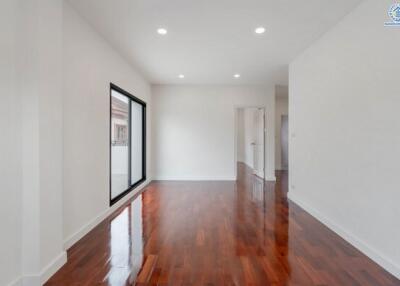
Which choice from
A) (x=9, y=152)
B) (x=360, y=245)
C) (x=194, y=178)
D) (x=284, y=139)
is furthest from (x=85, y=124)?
(x=284, y=139)

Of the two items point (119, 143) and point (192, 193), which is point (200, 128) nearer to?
point (192, 193)

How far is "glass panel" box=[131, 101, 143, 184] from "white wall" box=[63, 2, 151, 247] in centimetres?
171

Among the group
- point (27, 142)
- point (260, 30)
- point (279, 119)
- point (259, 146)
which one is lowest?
point (259, 146)

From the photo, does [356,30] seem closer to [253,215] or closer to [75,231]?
[253,215]

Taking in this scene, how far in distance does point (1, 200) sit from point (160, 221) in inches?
78.7

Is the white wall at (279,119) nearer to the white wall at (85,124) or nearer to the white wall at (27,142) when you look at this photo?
the white wall at (85,124)

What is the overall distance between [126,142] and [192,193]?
1.83 meters

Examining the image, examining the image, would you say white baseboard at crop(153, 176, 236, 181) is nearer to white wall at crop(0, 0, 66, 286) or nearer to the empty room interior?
the empty room interior

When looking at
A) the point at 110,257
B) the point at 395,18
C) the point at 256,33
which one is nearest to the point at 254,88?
the point at 256,33

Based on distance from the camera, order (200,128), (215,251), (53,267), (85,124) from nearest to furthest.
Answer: (53,267), (215,251), (85,124), (200,128)

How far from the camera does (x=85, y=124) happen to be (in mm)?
2939

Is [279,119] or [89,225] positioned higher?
[279,119]

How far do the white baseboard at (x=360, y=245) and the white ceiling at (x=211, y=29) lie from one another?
2670mm

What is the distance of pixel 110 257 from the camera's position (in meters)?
2.32
